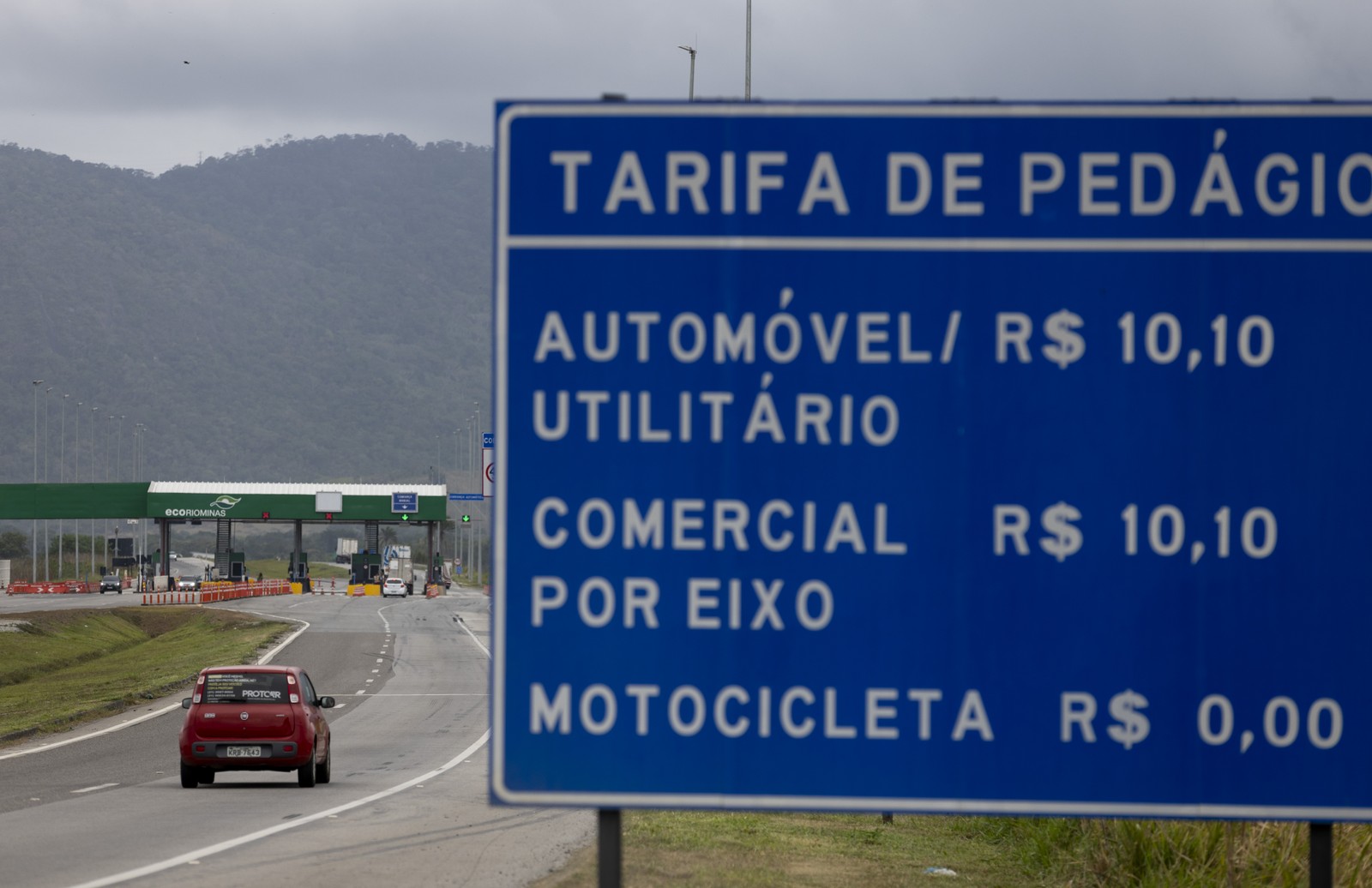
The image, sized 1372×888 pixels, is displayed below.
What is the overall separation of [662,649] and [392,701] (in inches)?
1482

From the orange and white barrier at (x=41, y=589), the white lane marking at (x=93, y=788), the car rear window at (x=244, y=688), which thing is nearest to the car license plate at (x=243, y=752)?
the car rear window at (x=244, y=688)

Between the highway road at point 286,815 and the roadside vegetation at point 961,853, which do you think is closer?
the roadside vegetation at point 961,853

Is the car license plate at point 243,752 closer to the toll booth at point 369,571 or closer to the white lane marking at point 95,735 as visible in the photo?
the white lane marking at point 95,735

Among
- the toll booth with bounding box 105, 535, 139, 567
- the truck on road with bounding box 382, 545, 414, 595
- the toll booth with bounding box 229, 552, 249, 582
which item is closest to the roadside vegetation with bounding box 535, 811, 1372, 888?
the toll booth with bounding box 229, 552, 249, 582

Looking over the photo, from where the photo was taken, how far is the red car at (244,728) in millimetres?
24094

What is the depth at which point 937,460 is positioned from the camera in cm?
552

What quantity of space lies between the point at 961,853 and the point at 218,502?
106351 mm

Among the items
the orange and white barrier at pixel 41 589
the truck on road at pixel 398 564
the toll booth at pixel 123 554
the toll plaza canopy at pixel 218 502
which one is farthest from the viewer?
the truck on road at pixel 398 564

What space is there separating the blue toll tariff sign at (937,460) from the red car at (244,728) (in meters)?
19.5

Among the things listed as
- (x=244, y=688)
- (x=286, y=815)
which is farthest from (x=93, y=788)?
(x=286, y=815)

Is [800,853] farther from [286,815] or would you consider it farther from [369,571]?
[369,571]

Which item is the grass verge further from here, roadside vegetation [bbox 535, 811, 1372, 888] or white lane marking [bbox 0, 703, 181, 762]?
white lane marking [bbox 0, 703, 181, 762]

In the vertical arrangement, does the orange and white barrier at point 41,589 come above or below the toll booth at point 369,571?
below

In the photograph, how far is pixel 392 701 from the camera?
42.1 meters
